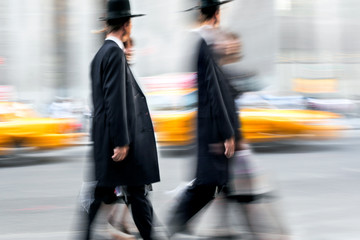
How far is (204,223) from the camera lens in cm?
503

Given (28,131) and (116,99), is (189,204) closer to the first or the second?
(116,99)

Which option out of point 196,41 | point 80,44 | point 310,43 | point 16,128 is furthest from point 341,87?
point 196,41

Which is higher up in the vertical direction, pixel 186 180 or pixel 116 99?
pixel 116 99

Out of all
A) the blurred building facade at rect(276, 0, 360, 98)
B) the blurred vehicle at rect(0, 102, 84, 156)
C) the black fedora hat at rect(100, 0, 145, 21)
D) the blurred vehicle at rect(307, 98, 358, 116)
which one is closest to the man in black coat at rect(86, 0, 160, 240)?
the black fedora hat at rect(100, 0, 145, 21)

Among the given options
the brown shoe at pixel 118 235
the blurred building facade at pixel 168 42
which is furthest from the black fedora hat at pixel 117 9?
the blurred building facade at pixel 168 42

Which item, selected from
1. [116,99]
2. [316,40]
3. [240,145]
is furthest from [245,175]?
[316,40]

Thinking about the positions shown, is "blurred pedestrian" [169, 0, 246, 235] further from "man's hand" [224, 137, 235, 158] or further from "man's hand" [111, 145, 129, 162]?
"man's hand" [111, 145, 129, 162]

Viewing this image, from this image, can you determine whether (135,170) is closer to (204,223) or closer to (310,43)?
(204,223)

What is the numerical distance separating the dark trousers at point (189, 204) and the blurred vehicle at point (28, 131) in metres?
6.59

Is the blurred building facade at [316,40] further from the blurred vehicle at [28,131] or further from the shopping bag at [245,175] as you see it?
the shopping bag at [245,175]

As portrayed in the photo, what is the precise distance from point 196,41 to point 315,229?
2111mm

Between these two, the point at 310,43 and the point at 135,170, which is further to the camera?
the point at 310,43

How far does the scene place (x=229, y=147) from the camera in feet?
12.3

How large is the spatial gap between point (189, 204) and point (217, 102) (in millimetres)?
745
